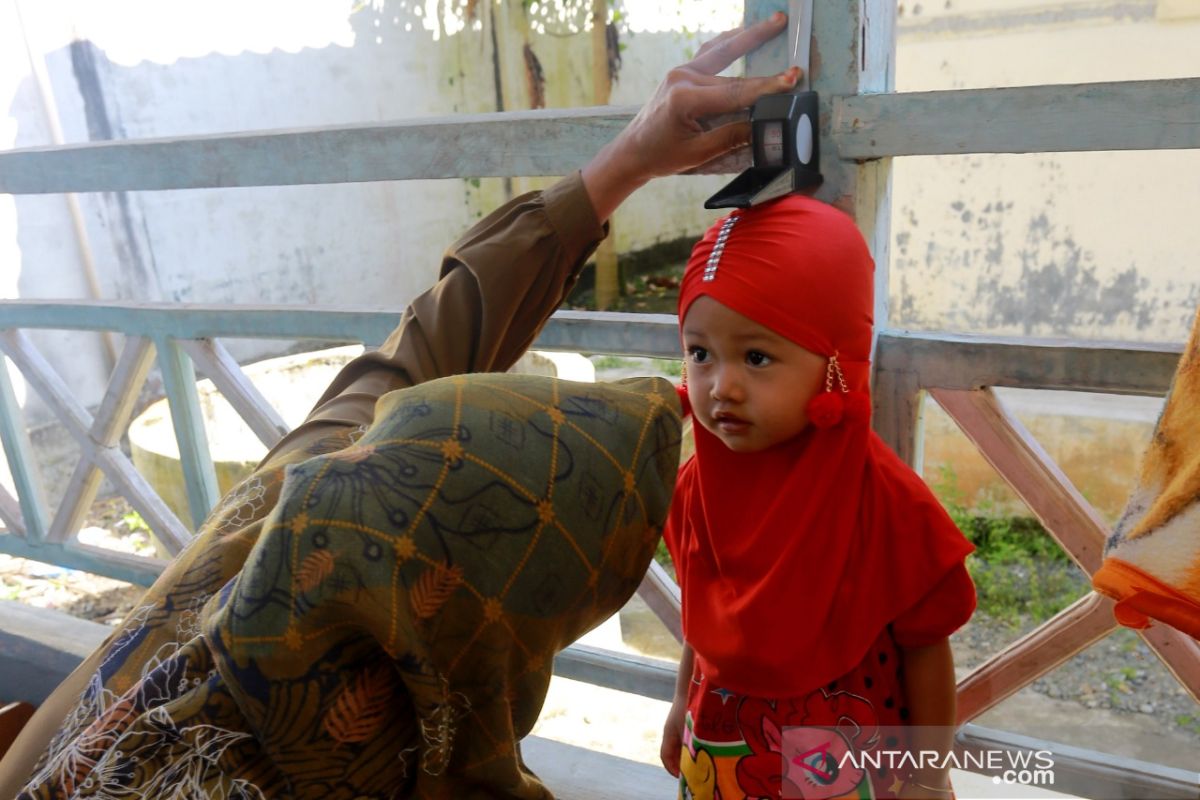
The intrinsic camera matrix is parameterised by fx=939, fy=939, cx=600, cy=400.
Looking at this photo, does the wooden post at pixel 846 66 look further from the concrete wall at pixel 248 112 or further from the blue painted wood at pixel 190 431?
the concrete wall at pixel 248 112

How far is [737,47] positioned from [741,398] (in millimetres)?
546

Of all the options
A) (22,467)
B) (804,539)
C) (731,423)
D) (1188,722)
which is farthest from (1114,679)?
(22,467)

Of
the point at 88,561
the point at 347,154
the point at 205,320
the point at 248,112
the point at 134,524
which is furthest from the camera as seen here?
the point at 248,112

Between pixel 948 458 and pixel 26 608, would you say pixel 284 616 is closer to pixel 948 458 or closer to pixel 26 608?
pixel 26 608

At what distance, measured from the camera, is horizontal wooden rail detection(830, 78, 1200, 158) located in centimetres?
120

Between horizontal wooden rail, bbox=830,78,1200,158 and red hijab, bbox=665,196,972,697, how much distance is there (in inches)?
6.8

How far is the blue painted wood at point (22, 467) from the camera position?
2.73 meters

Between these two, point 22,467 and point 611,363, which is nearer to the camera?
point 22,467

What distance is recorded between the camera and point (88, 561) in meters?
2.62

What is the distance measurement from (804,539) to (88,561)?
7.19 feet

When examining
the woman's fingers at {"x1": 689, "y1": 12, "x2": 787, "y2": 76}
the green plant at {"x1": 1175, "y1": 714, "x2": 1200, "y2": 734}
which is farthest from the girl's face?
the green plant at {"x1": 1175, "y1": 714, "x2": 1200, "y2": 734}

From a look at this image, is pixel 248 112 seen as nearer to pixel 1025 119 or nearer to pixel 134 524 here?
pixel 134 524

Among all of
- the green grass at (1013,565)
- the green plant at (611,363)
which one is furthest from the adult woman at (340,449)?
the green plant at (611,363)

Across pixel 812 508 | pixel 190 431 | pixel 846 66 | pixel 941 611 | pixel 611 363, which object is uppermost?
pixel 846 66
